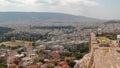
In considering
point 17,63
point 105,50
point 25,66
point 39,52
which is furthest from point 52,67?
point 105,50

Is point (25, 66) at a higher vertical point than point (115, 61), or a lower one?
lower

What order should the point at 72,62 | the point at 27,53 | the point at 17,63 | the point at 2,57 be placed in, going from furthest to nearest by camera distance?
the point at 27,53 → the point at 2,57 → the point at 17,63 → the point at 72,62

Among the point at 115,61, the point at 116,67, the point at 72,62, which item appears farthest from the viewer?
the point at 72,62

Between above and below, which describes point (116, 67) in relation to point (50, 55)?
above

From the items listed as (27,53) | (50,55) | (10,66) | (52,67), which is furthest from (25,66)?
(27,53)

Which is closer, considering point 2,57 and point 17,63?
point 17,63

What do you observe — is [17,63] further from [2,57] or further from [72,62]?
[72,62]

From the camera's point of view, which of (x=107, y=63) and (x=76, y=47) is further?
(x=76, y=47)

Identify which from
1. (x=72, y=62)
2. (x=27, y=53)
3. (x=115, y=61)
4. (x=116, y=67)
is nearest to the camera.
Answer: (x=116, y=67)

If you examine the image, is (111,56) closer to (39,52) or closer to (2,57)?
(2,57)
